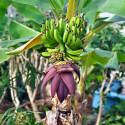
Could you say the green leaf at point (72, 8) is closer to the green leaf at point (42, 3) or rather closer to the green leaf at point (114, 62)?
the green leaf at point (42, 3)

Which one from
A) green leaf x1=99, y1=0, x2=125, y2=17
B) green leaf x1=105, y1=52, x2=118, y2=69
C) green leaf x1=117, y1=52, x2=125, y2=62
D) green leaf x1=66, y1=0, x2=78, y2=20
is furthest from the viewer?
green leaf x1=117, y1=52, x2=125, y2=62

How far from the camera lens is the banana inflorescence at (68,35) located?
986 mm

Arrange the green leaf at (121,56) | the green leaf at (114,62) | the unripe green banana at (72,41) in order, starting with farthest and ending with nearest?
the green leaf at (121,56)
the green leaf at (114,62)
the unripe green banana at (72,41)

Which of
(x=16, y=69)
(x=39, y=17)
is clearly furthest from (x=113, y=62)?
(x=16, y=69)

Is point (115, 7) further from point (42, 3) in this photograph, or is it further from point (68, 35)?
point (42, 3)

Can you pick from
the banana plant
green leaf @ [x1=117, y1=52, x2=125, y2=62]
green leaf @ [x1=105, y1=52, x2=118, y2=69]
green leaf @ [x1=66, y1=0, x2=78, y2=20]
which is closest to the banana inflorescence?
the banana plant

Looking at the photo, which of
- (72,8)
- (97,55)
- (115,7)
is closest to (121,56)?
(97,55)

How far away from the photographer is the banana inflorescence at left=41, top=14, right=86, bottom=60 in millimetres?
986

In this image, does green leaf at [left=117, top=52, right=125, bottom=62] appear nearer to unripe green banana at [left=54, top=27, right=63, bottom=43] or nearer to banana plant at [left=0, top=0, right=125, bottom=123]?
banana plant at [left=0, top=0, right=125, bottom=123]

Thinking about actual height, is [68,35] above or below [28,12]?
below

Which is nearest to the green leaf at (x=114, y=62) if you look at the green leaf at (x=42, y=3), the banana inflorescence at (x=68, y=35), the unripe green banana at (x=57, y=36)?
the banana inflorescence at (x=68, y=35)

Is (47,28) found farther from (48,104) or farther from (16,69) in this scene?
(48,104)

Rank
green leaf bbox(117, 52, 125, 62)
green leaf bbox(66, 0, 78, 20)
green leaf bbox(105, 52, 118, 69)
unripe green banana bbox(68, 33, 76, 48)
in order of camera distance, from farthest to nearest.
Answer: green leaf bbox(117, 52, 125, 62)
green leaf bbox(105, 52, 118, 69)
green leaf bbox(66, 0, 78, 20)
unripe green banana bbox(68, 33, 76, 48)

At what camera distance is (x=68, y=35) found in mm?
994
